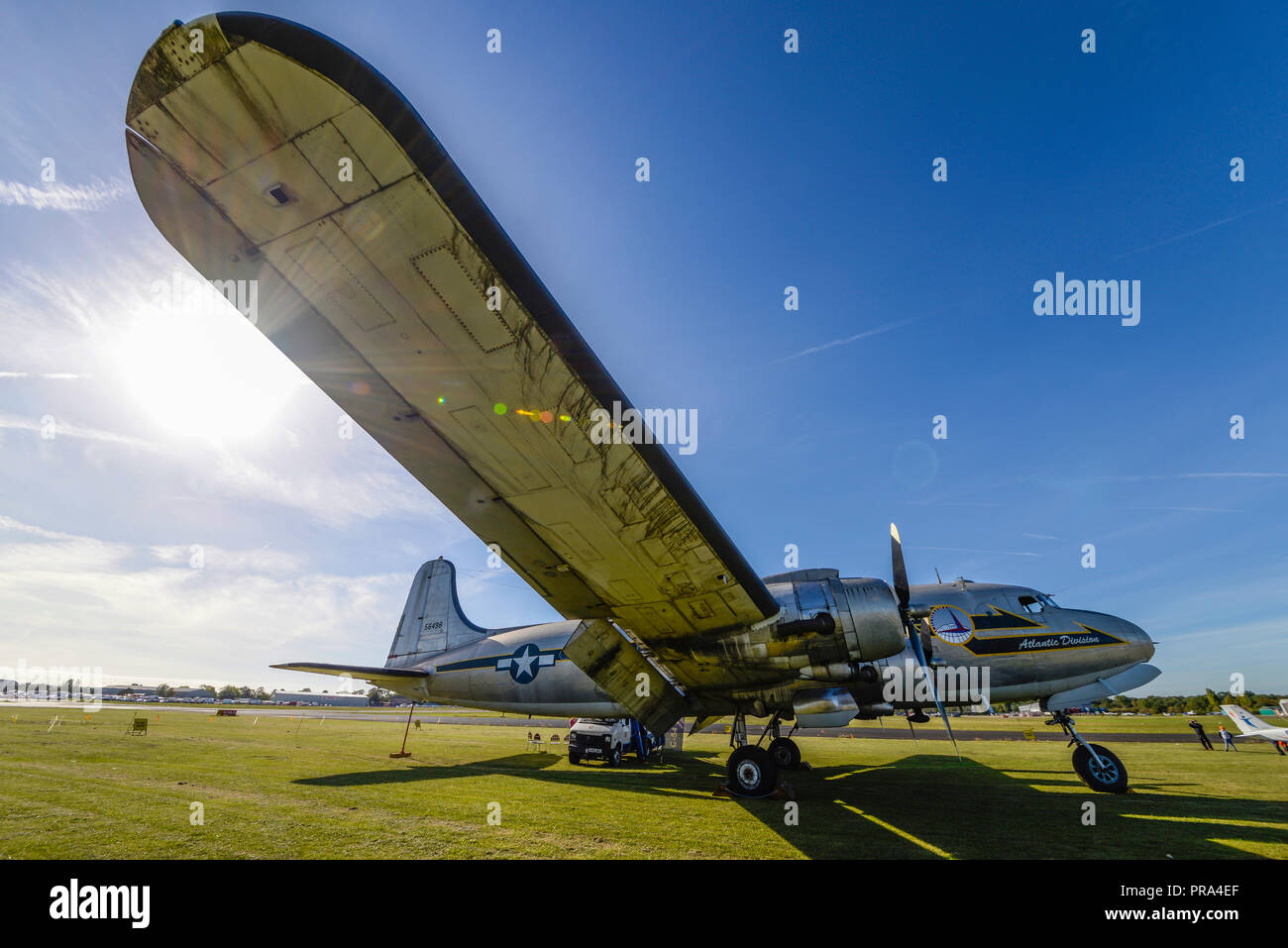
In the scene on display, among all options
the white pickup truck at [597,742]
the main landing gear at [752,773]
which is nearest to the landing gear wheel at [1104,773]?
the main landing gear at [752,773]

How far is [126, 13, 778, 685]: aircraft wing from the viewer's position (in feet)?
12.1

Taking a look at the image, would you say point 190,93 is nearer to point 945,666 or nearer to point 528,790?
point 528,790

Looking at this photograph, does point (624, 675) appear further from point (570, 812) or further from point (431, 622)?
point (431, 622)

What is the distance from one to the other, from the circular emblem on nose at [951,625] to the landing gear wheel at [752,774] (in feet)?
20.1

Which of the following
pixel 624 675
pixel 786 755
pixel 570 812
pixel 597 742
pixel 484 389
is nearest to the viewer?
pixel 484 389

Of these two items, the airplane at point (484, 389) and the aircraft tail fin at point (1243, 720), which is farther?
the aircraft tail fin at point (1243, 720)

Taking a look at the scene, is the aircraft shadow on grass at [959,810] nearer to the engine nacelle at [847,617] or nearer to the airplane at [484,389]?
the airplane at [484,389]

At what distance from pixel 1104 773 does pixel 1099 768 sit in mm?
162

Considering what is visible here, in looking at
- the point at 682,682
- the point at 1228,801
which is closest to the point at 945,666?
the point at 1228,801

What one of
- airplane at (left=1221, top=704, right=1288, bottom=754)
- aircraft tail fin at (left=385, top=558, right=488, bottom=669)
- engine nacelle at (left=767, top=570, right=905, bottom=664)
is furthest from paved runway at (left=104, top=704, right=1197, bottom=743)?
engine nacelle at (left=767, top=570, right=905, bottom=664)

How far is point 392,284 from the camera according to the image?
4.72m

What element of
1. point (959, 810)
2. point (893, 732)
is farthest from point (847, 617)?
point (893, 732)

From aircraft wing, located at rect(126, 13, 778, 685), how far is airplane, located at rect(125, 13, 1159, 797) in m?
0.02

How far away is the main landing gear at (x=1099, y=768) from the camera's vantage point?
11.8 meters
